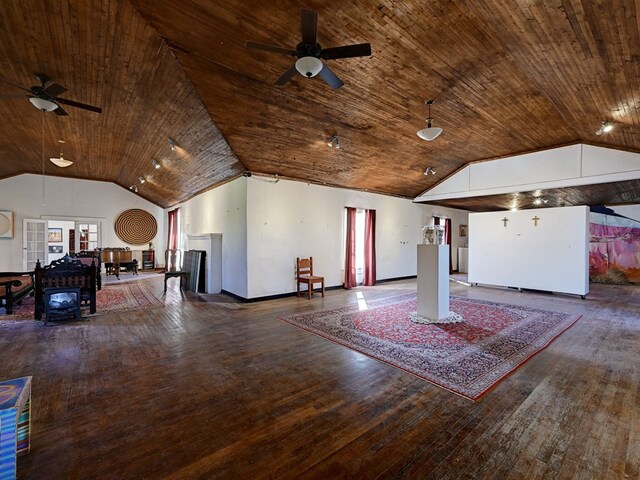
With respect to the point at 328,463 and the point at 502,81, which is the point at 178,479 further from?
the point at 502,81

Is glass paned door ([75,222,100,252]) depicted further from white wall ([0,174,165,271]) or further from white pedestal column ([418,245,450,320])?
white pedestal column ([418,245,450,320])

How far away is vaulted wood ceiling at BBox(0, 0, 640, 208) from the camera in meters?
3.13

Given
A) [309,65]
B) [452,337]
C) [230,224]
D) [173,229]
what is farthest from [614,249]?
[173,229]

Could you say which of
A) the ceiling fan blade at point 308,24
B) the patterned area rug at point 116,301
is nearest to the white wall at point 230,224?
the patterned area rug at point 116,301

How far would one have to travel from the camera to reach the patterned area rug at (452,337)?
2967 mm

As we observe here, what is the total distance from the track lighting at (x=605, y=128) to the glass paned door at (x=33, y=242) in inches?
601

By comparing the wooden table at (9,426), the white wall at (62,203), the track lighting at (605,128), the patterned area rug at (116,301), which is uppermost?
the track lighting at (605,128)

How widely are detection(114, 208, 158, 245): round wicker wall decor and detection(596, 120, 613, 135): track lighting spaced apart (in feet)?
46.1

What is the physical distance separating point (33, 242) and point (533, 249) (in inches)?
598

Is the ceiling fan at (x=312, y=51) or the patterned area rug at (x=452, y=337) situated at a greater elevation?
the ceiling fan at (x=312, y=51)

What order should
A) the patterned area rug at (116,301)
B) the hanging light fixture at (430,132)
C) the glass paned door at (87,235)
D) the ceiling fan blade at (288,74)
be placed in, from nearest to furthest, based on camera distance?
the ceiling fan blade at (288,74), the hanging light fixture at (430,132), the patterned area rug at (116,301), the glass paned door at (87,235)

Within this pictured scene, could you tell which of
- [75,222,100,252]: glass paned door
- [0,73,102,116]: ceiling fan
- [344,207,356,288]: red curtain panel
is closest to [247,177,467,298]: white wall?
[344,207,356,288]: red curtain panel

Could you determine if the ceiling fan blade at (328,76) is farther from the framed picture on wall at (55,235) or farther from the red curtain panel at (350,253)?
the framed picture on wall at (55,235)

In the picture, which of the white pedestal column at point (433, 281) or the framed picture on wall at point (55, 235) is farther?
the framed picture on wall at point (55, 235)
